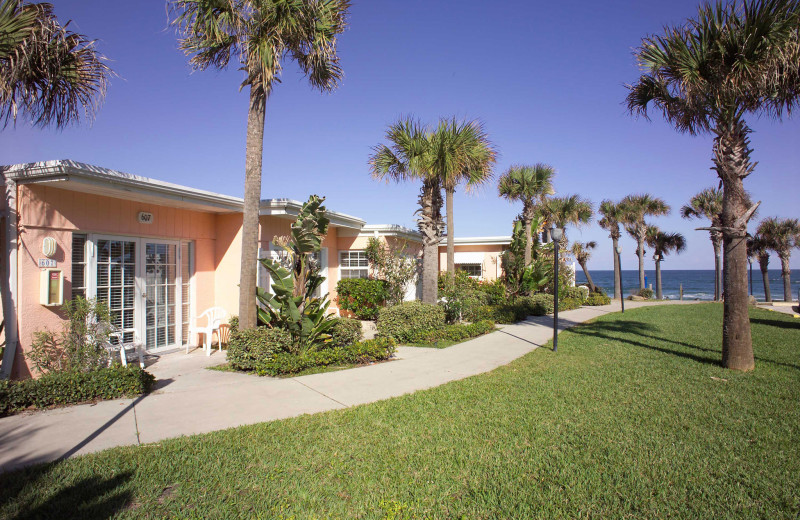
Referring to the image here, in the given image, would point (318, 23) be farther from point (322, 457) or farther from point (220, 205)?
point (322, 457)

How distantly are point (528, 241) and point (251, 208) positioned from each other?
1459 cm

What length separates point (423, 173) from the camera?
39.9ft

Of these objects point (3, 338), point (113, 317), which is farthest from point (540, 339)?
point (3, 338)

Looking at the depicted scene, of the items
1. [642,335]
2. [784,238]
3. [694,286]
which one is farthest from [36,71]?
→ [694,286]

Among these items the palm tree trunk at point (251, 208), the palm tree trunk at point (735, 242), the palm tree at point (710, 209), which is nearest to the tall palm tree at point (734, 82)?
the palm tree trunk at point (735, 242)

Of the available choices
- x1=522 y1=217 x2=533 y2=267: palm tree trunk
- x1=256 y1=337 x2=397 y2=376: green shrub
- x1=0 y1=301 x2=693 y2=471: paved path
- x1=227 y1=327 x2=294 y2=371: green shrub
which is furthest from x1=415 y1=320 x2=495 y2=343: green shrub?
x1=522 y1=217 x2=533 y2=267: palm tree trunk

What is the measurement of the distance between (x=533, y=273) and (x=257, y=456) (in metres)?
16.8

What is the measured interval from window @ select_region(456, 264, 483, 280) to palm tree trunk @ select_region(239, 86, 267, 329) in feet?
50.8

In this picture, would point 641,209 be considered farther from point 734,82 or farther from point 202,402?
point 202,402

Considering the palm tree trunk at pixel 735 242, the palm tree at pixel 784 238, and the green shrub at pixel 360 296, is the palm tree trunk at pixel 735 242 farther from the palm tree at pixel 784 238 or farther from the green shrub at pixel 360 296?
the palm tree at pixel 784 238

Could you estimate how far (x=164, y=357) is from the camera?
865 centimetres

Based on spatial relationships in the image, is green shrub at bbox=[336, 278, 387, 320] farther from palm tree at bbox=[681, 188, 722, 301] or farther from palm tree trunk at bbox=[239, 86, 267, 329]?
palm tree at bbox=[681, 188, 722, 301]

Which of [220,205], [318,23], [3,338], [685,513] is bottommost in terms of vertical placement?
[685,513]

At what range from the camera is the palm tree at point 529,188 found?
19969 millimetres
